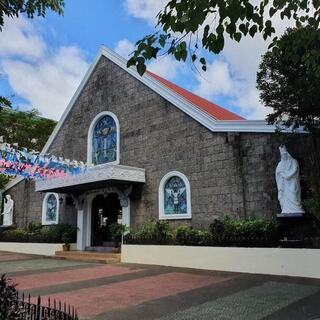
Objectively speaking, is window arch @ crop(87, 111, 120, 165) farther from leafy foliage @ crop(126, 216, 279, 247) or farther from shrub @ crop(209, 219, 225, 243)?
shrub @ crop(209, 219, 225, 243)

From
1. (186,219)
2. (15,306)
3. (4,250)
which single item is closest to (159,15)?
(15,306)

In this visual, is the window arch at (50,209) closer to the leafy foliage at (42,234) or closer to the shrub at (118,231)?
the leafy foliage at (42,234)

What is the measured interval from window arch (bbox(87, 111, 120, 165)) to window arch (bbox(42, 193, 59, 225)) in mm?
3077

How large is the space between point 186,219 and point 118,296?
675 cm

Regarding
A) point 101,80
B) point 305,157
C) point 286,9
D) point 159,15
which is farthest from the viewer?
point 101,80

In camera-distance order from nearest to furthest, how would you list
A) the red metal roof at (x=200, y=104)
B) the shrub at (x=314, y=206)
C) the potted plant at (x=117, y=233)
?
the shrub at (x=314, y=206) < the potted plant at (x=117, y=233) < the red metal roof at (x=200, y=104)

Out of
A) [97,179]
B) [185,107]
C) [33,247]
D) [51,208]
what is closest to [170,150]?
[185,107]

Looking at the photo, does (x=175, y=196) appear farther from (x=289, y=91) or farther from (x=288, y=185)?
(x=289, y=91)

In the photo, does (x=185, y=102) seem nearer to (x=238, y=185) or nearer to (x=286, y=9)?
(x=238, y=185)

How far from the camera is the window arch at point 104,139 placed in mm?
17578

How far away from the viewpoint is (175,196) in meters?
14.6

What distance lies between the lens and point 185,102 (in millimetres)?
14758

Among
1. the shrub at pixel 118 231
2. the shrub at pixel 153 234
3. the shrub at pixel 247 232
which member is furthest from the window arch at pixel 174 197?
the shrub at pixel 247 232

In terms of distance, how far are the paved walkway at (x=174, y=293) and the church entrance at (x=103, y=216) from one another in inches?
253
